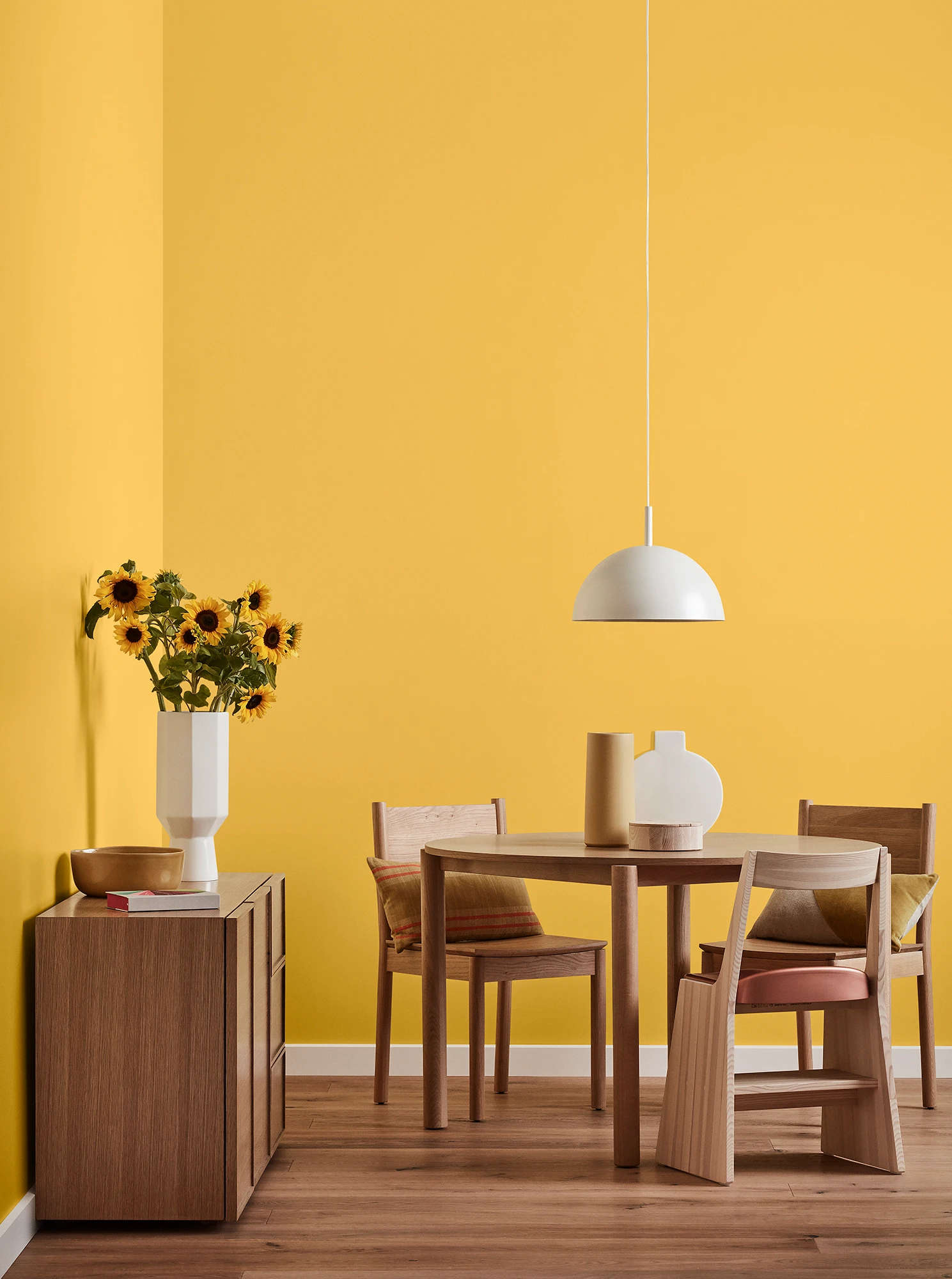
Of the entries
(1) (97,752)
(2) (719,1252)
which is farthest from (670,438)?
(2) (719,1252)

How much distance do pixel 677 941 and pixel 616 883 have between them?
1.93 ft

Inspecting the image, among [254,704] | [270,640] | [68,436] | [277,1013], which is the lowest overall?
[277,1013]

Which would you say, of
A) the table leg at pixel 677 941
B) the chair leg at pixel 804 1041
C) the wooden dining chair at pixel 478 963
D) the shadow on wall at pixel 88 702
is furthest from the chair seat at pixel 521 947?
the shadow on wall at pixel 88 702

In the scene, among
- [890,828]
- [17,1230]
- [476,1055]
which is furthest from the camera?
[890,828]

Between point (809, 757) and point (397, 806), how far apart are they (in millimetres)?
1214

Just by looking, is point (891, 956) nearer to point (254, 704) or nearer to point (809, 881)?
point (809, 881)

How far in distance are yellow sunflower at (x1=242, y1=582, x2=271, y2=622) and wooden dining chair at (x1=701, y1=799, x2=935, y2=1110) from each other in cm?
138

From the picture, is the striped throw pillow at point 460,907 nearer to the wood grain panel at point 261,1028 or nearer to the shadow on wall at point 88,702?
the wood grain panel at point 261,1028

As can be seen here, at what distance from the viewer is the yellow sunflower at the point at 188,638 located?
3.07m

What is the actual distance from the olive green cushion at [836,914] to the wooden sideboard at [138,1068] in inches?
59.3

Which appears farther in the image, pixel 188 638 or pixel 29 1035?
pixel 188 638

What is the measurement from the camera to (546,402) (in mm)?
4055

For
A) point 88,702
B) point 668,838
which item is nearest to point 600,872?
point 668,838

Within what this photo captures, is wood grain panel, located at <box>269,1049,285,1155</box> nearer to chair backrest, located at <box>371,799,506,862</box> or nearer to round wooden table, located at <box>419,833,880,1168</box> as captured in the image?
round wooden table, located at <box>419,833,880,1168</box>
